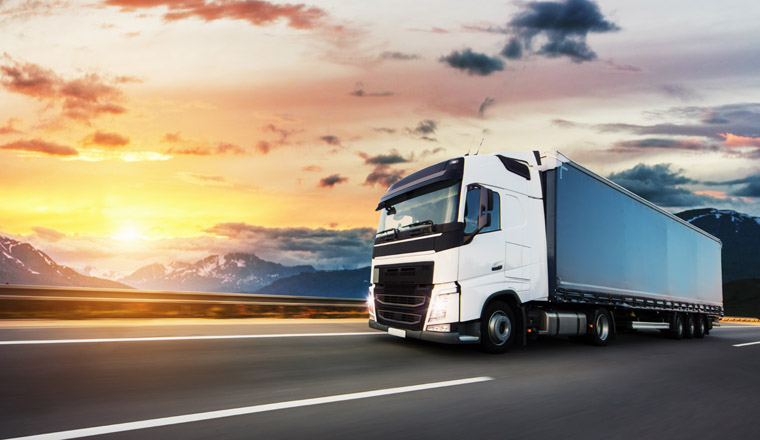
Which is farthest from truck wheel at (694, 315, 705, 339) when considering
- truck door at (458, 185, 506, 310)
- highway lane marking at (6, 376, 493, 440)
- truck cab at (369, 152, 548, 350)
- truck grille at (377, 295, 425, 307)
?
highway lane marking at (6, 376, 493, 440)

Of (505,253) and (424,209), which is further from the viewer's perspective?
(424,209)

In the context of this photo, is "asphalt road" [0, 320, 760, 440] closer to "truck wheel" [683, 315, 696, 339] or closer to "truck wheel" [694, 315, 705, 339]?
"truck wheel" [683, 315, 696, 339]

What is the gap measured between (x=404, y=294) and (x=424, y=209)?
1479mm

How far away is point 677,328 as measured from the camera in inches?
627

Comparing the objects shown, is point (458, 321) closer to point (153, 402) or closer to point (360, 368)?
point (360, 368)

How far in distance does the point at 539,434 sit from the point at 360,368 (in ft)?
9.80

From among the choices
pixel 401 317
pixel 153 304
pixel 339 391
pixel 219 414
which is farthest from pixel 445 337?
pixel 153 304

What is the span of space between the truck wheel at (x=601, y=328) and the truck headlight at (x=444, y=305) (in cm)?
460

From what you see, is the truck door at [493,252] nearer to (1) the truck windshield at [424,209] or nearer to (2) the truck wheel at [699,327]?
(1) the truck windshield at [424,209]

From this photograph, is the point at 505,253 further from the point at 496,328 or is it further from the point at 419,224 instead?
the point at 419,224

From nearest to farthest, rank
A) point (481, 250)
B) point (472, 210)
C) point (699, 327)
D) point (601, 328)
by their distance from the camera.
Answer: point (472, 210) < point (481, 250) < point (601, 328) < point (699, 327)

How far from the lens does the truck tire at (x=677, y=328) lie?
621 inches

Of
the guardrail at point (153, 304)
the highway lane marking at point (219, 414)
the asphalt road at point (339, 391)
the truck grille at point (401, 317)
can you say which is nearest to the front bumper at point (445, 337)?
the truck grille at point (401, 317)

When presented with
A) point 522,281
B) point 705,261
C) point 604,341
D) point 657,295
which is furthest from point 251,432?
point 705,261
